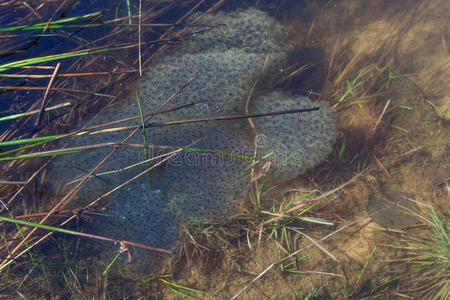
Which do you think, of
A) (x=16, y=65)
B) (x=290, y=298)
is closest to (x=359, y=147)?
(x=290, y=298)

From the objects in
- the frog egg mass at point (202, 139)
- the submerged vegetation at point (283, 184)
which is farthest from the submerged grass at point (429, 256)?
the frog egg mass at point (202, 139)

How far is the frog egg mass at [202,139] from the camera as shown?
1.87m

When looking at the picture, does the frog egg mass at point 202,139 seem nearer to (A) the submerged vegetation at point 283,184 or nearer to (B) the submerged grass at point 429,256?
(A) the submerged vegetation at point 283,184

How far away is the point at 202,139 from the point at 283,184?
62 cm

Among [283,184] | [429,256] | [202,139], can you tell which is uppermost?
[202,139]

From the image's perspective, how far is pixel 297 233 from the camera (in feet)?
5.91

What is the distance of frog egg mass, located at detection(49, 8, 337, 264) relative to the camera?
1.87 m

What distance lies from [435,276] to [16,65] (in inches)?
98.0

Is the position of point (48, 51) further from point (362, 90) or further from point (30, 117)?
point (362, 90)

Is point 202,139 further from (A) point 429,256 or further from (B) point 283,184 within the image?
(A) point 429,256

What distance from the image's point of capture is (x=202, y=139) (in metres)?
2.00

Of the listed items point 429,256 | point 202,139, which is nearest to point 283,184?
point 202,139

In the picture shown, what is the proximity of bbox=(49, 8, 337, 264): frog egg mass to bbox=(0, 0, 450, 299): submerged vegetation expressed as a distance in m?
0.08

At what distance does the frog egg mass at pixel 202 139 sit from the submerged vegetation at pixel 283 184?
0.25ft
